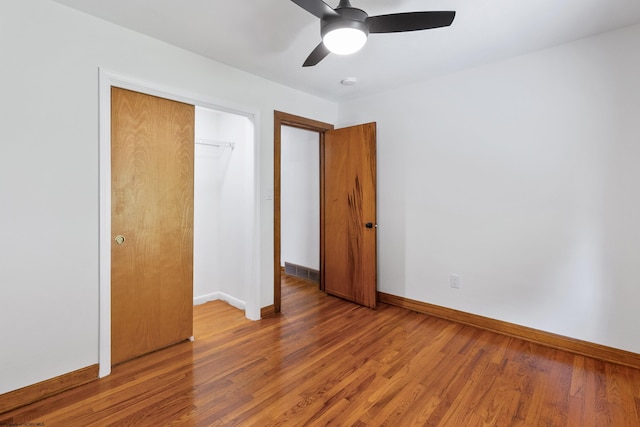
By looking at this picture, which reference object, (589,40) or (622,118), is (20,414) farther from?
(589,40)

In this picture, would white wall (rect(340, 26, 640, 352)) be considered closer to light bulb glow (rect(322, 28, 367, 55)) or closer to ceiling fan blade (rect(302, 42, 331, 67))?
ceiling fan blade (rect(302, 42, 331, 67))

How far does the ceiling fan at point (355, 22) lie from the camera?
153 cm

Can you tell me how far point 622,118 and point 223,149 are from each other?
11.8 ft

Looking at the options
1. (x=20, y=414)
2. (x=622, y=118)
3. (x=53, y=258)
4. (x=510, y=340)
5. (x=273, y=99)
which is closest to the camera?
(x=20, y=414)

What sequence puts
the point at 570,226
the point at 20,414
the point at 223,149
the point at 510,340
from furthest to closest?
1. the point at 223,149
2. the point at 510,340
3. the point at 570,226
4. the point at 20,414

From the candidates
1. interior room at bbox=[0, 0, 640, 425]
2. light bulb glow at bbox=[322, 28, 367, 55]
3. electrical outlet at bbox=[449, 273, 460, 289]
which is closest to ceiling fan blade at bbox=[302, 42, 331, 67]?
interior room at bbox=[0, 0, 640, 425]

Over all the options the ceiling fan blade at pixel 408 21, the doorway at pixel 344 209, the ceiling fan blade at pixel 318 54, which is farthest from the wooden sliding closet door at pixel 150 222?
the ceiling fan blade at pixel 408 21

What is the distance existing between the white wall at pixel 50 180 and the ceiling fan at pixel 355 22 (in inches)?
60.1

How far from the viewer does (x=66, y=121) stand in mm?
1912

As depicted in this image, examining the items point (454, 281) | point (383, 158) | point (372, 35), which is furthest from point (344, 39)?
point (454, 281)

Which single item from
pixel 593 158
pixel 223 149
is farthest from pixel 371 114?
pixel 593 158

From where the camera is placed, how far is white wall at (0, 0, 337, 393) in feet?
5.71

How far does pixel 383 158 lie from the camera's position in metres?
3.55

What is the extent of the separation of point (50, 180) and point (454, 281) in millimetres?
3391
